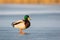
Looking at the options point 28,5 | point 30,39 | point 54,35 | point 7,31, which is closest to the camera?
point 30,39

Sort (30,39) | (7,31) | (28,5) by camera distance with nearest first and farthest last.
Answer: (30,39)
(7,31)
(28,5)

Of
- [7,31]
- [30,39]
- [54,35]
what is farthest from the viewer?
[7,31]

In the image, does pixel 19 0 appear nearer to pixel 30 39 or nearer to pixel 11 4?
pixel 11 4

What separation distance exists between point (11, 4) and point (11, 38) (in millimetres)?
6801

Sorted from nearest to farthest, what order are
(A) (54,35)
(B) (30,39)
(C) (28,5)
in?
(B) (30,39)
(A) (54,35)
(C) (28,5)

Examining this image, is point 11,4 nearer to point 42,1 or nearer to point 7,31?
point 42,1

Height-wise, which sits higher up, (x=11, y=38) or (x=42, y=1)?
(x=11, y=38)

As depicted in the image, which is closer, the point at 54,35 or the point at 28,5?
the point at 54,35

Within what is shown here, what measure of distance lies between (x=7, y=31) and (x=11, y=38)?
48 centimetres

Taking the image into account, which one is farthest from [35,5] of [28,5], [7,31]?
[7,31]

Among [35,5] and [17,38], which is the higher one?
[17,38]

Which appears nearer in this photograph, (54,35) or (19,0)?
(54,35)

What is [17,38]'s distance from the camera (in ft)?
10.2

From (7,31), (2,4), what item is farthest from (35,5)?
(7,31)
